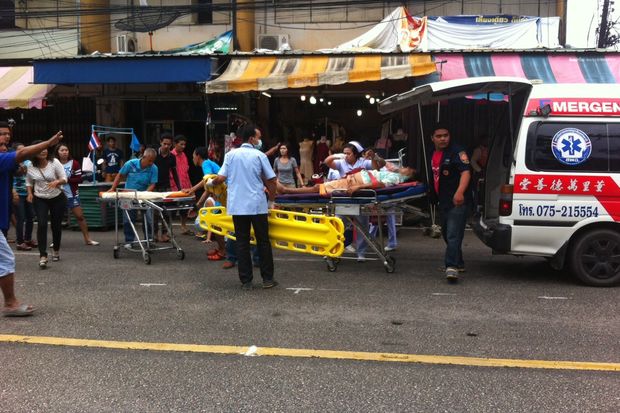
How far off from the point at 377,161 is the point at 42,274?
4.89 metres

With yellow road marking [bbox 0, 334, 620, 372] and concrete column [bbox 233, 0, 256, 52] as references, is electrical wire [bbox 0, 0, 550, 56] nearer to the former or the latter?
concrete column [bbox 233, 0, 256, 52]

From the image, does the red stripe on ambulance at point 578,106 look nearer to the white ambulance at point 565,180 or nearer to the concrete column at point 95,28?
the white ambulance at point 565,180

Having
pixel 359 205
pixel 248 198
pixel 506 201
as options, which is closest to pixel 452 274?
pixel 506 201

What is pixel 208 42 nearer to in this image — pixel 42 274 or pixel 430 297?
pixel 42 274

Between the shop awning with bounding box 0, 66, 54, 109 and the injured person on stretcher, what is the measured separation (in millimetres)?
9223

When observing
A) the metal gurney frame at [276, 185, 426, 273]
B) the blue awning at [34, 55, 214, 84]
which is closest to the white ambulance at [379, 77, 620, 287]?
the metal gurney frame at [276, 185, 426, 273]

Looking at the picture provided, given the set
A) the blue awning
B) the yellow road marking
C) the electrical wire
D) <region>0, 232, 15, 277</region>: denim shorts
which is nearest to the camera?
the yellow road marking

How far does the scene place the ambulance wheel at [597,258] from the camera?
588cm

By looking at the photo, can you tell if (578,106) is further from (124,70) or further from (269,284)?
(124,70)

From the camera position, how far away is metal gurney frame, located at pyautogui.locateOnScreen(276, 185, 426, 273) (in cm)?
643

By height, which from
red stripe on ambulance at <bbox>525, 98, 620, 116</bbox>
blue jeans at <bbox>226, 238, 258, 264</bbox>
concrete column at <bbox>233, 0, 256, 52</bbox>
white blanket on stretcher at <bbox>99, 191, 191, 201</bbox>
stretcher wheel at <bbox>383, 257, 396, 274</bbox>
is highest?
concrete column at <bbox>233, 0, 256, 52</bbox>

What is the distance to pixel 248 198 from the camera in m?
5.87

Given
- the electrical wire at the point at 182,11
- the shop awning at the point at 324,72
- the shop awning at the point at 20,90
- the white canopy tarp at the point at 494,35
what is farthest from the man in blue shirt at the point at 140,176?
the white canopy tarp at the point at 494,35

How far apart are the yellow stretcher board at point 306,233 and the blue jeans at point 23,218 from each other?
4300 mm
